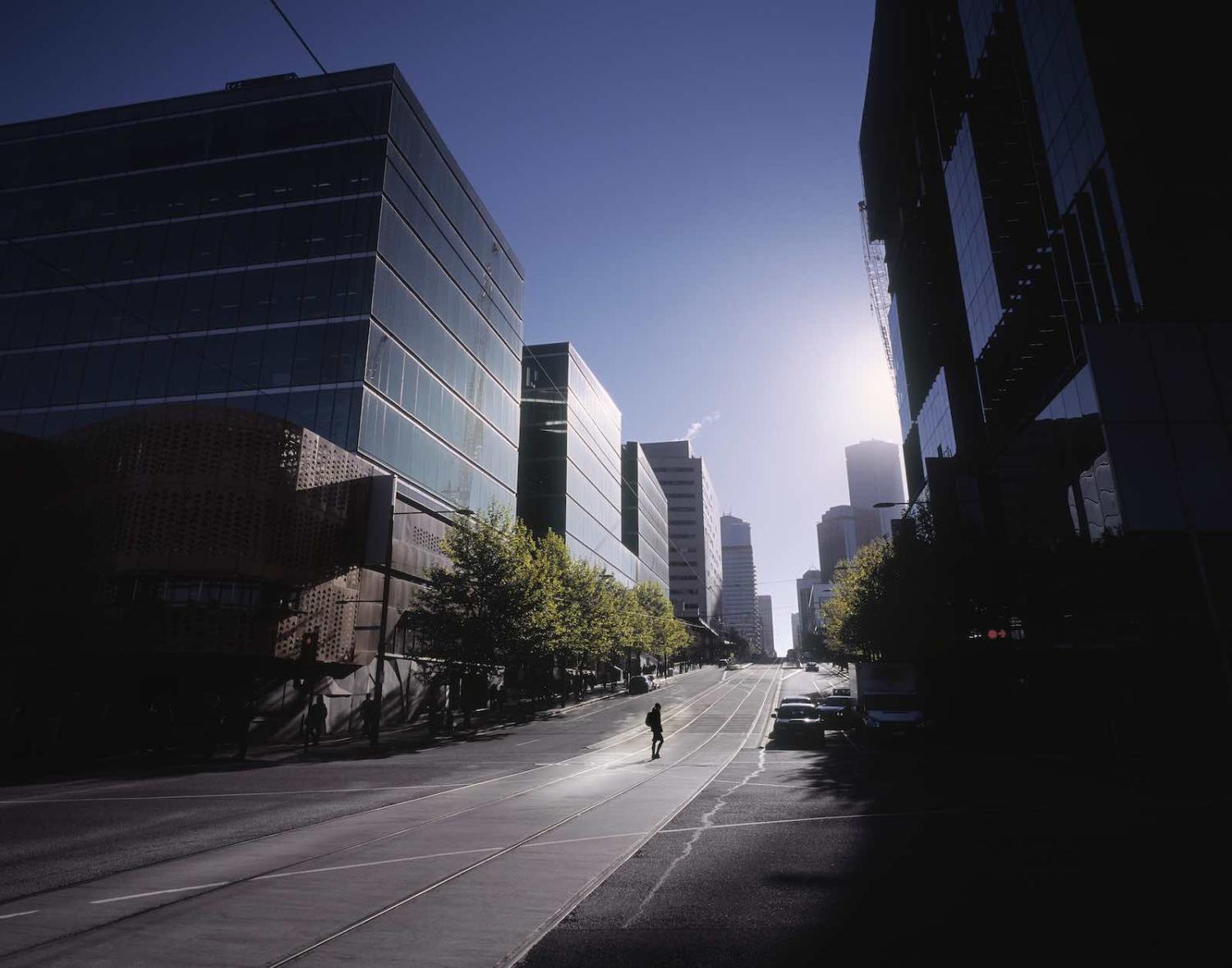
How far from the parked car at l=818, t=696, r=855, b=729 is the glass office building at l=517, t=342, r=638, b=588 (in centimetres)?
3558

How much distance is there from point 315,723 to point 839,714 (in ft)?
79.7

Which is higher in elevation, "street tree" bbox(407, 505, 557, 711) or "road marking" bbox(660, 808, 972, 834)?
"street tree" bbox(407, 505, 557, 711)

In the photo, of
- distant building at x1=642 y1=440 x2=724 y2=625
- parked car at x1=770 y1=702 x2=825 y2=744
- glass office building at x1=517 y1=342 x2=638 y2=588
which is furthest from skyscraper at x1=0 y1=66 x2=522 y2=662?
distant building at x1=642 y1=440 x2=724 y2=625

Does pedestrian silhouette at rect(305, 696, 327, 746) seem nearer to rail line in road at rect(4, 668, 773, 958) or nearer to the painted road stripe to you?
rail line in road at rect(4, 668, 773, 958)

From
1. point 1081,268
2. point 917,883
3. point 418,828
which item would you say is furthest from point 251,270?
point 917,883

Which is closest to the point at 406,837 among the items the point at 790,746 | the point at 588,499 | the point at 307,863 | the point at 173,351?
the point at 307,863

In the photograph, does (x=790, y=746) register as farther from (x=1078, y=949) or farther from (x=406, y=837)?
(x=1078, y=949)

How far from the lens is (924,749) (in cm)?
2411

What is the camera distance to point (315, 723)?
2672 cm

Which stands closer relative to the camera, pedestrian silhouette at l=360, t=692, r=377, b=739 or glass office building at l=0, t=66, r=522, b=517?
pedestrian silhouette at l=360, t=692, r=377, b=739

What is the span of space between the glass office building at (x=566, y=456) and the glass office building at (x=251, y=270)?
1731 cm

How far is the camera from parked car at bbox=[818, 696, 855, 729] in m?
34.3

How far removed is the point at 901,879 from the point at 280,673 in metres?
26.6

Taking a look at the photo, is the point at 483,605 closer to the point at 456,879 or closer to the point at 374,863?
the point at 374,863
